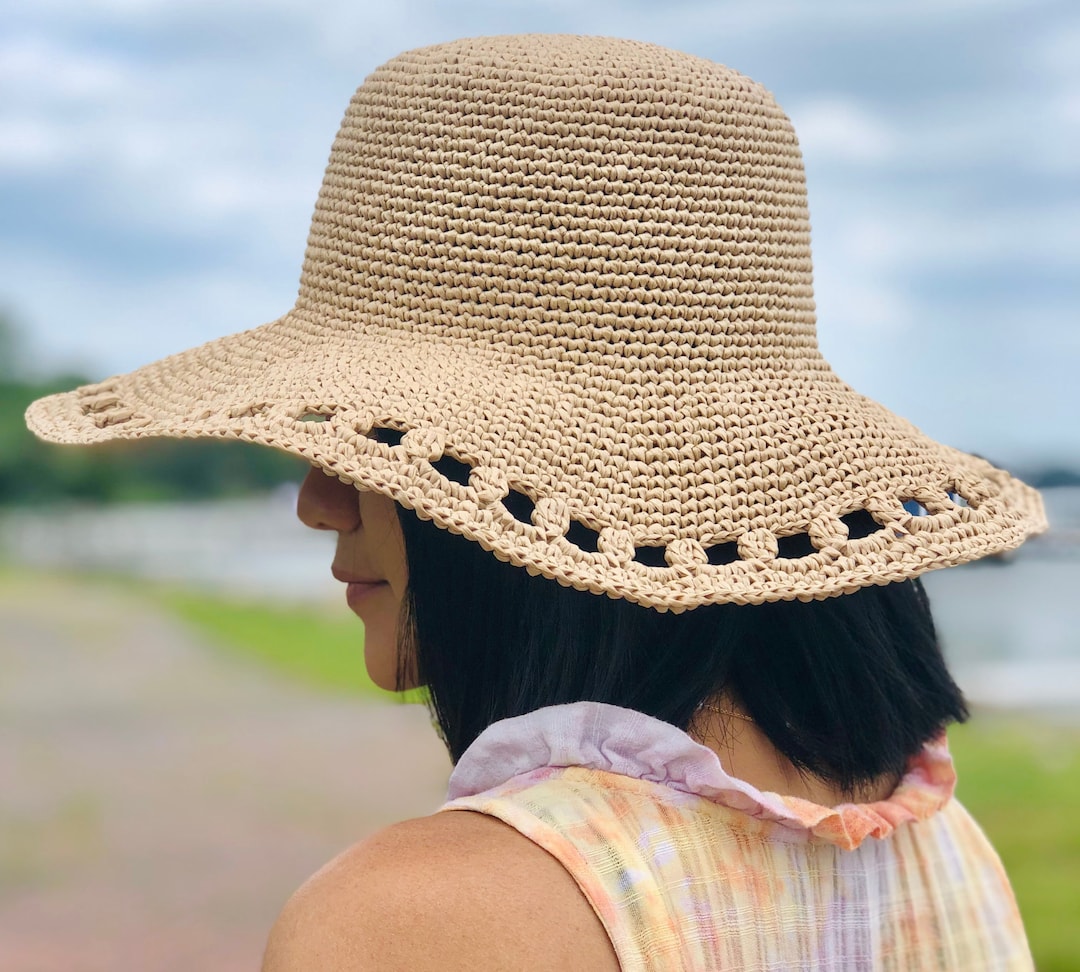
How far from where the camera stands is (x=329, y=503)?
878 millimetres

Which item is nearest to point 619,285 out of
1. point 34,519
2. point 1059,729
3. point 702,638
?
point 702,638

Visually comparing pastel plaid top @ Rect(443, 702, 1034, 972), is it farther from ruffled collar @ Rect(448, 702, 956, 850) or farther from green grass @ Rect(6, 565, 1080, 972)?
green grass @ Rect(6, 565, 1080, 972)

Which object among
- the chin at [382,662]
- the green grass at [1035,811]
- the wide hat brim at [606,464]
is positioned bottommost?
the green grass at [1035,811]

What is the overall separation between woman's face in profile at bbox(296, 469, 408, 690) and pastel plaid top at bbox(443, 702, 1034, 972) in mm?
149

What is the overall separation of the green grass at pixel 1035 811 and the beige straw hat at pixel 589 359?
2.06 metres

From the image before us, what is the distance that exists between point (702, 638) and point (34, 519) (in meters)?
3.97

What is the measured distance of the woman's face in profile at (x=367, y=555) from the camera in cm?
84

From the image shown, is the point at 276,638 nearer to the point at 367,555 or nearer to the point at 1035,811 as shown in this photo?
the point at 1035,811

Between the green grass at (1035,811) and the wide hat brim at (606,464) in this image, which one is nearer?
the wide hat brim at (606,464)

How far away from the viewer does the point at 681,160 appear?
0.79 meters

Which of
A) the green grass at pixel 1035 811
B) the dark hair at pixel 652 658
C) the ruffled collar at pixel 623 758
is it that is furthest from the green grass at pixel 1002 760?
the ruffled collar at pixel 623 758

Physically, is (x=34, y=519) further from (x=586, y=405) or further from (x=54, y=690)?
(x=586, y=405)

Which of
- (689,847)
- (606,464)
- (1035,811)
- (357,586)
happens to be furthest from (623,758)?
(1035,811)

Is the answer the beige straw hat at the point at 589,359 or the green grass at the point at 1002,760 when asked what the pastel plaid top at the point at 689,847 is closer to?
the beige straw hat at the point at 589,359
